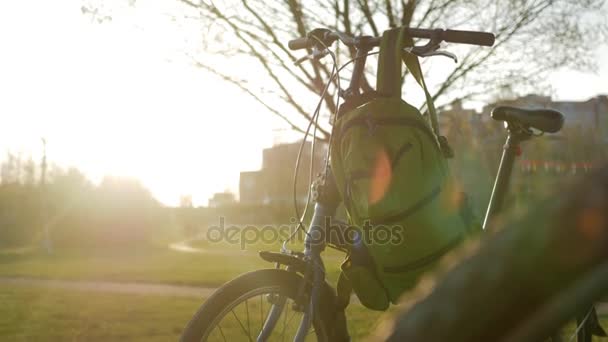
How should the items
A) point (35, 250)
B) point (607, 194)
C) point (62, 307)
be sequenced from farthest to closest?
1. point (35, 250)
2. point (62, 307)
3. point (607, 194)

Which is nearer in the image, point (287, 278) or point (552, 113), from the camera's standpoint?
point (287, 278)

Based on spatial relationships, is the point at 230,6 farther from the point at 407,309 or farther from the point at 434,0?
the point at 407,309

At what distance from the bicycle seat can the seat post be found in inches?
2.3

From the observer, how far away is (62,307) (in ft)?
24.7

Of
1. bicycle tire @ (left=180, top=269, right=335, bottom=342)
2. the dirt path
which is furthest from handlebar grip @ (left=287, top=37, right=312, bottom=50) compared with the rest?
the dirt path

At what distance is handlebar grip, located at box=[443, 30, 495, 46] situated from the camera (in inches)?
98.0

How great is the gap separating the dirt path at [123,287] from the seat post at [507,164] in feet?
20.2

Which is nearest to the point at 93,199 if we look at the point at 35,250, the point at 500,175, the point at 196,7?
the point at 35,250

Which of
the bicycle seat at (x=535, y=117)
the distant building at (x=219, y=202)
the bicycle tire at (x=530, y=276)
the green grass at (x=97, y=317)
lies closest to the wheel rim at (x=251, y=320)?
the bicycle seat at (x=535, y=117)

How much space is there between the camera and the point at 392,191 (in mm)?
2426

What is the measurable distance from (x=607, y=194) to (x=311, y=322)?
1.95 metres

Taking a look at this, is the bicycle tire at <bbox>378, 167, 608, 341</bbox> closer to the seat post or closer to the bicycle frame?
the bicycle frame

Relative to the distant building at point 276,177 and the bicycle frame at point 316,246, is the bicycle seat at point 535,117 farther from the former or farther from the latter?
the distant building at point 276,177

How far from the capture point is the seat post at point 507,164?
A: 10.1ft
